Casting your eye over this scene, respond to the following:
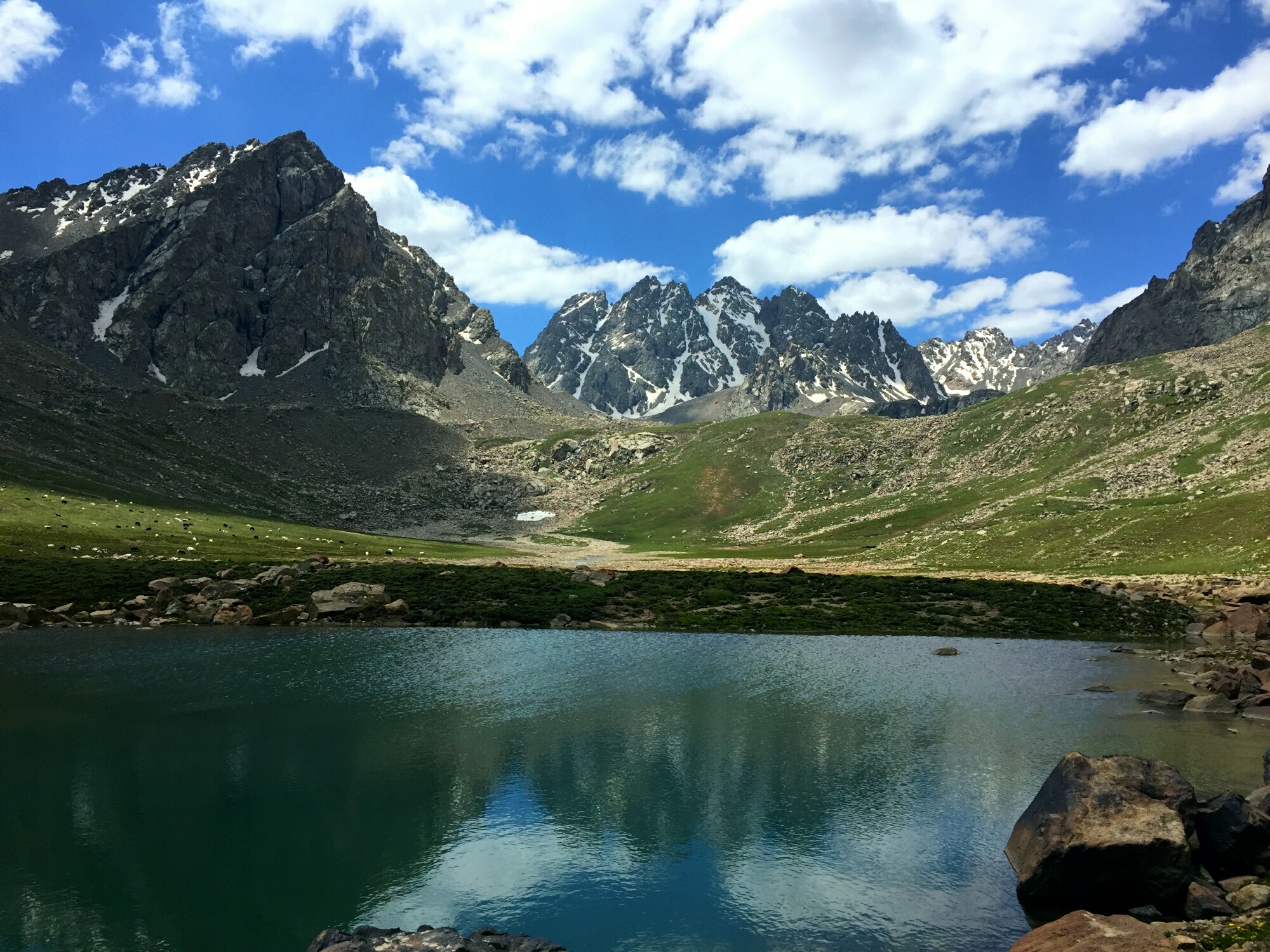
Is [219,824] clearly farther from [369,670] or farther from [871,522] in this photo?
[871,522]

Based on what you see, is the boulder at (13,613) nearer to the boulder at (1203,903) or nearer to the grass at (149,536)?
the grass at (149,536)

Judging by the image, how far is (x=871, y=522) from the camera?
15962 cm

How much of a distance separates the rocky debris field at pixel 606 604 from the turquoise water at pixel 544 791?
13686 mm

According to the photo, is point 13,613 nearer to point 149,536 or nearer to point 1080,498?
point 149,536

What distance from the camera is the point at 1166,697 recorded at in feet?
141

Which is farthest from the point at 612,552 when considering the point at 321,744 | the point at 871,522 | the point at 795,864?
the point at 795,864

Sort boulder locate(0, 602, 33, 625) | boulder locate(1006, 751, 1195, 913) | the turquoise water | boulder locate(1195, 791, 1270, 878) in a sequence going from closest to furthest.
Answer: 1. boulder locate(1006, 751, 1195, 913)
2. the turquoise water
3. boulder locate(1195, 791, 1270, 878)
4. boulder locate(0, 602, 33, 625)

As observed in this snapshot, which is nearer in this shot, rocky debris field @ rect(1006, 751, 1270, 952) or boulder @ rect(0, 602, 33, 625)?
rocky debris field @ rect(1006, 751, 1270, 952)

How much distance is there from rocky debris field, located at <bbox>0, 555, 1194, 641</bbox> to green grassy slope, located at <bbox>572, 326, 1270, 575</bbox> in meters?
23.6

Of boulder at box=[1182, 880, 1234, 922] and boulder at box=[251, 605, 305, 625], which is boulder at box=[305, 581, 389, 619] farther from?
boulder at box=[1182, 880, 1234, 922]

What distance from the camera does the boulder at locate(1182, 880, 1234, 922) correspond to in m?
19.7

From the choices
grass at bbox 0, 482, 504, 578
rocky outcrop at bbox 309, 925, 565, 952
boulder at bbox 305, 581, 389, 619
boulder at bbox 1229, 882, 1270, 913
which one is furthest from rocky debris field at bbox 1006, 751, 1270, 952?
grass at bbox 0, 482, 504, 578

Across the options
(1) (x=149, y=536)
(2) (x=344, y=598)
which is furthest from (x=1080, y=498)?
(1) (x=149, y=536)

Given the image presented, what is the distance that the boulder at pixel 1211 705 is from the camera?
4103 cm
